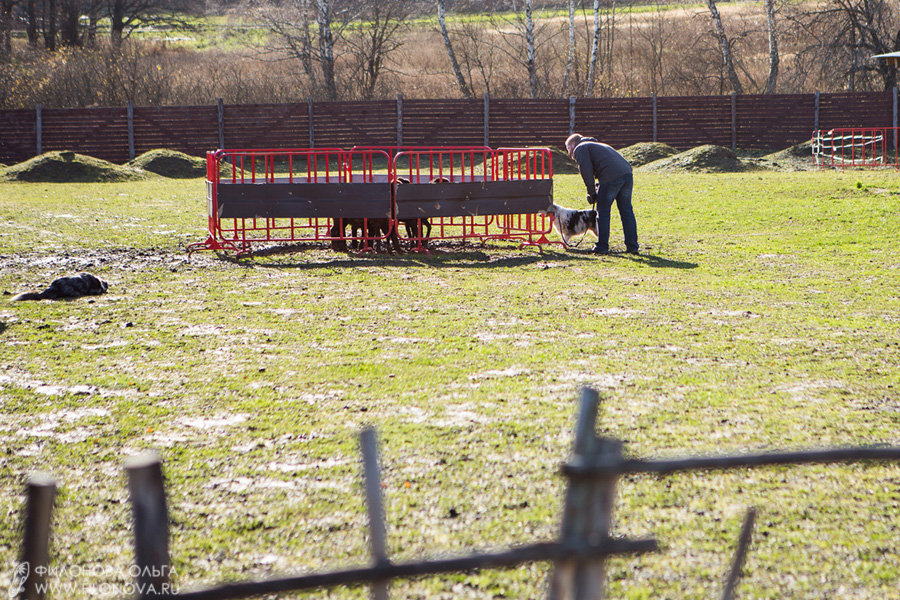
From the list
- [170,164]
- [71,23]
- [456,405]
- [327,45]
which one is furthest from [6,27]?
[456,405]

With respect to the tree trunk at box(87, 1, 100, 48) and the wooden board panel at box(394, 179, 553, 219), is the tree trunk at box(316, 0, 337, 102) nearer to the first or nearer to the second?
the tree trunk at box(87, 1, 100, 48)

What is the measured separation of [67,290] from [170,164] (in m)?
20.1

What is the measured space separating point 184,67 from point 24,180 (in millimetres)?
16455

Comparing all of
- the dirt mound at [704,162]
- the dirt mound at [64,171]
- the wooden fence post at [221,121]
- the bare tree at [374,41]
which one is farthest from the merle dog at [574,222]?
A: the bare tree at [374,41]

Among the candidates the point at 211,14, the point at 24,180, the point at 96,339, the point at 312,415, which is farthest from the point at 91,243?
the point at 211,14

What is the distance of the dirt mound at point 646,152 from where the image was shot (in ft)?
91.9

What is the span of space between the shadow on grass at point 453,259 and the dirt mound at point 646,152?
1726cm

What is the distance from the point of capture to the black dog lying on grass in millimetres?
8320

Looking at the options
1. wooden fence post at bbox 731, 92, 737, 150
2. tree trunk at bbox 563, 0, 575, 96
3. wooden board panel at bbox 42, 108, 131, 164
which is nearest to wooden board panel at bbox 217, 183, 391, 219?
wooden board panel at bbox 42, 108, 131, 164

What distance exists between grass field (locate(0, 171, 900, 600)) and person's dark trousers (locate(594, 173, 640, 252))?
78 centimetres

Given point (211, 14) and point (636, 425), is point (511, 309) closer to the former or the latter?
point (636, 425)

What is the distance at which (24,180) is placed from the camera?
2372cm

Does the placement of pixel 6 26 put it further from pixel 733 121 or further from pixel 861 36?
pixel 861 36

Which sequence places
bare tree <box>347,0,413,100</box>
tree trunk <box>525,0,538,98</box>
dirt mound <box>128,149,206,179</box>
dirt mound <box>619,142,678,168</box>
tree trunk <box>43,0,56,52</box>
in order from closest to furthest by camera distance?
dirt mound <box>128,149,206,179</box>, dirt mound <box>619,142,678,168</box>, tree trunk <box>525,0,538,98</box>, bare tree <box>347,0,413,100</box>, tree trunk <box>43,0,56,52</box>
